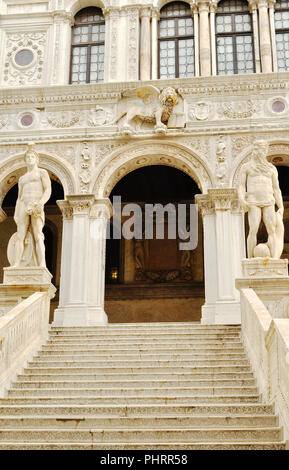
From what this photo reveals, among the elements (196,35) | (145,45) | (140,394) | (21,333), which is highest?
(196,35)

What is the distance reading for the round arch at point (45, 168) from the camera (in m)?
17.1

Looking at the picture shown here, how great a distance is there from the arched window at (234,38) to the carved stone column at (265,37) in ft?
1.50

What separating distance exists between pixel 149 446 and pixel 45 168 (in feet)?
38.2

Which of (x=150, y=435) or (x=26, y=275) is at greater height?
(x=26, y=275)

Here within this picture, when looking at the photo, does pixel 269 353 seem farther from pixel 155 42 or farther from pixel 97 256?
pixel 155 42

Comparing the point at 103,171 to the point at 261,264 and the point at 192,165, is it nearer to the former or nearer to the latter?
the point at 192,165

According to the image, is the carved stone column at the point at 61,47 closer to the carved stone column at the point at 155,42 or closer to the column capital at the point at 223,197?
the carved stone column at the point at 155,42

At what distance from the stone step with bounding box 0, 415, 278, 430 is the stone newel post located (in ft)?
24.2

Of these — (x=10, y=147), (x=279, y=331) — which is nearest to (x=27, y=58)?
(x=10, y=147)

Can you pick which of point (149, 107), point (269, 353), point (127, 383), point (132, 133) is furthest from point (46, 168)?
point (269, 353)

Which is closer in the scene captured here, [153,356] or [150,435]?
[150,435]

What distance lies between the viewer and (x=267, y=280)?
1220 centimetres

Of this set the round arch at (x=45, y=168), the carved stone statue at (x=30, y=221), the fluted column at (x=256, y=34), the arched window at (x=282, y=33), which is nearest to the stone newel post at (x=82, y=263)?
the round arch at (x=45, y=168)

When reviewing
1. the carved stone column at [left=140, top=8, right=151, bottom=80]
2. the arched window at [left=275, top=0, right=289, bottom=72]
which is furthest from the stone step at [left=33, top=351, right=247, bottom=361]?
the arched window at [left=275, top=0, right=289, bottom=72]
